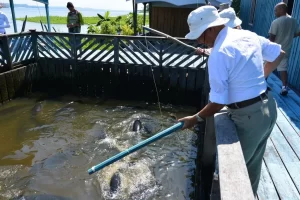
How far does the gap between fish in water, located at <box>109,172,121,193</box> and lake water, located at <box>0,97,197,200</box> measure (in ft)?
0.11

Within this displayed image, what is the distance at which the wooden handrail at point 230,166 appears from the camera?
1402 millimetres

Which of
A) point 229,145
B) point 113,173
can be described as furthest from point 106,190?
point 229,145

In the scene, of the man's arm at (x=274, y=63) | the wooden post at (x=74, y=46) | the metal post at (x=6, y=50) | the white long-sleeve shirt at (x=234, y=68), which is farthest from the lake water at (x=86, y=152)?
the white long-sleeve shirt at (x=234, y=68)

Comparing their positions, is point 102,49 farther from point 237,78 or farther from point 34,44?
point 237,78

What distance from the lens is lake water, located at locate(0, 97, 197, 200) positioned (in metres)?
4.48

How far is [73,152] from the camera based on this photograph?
5.64 metres

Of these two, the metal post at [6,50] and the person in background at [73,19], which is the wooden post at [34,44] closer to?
the metal post at [6,50]

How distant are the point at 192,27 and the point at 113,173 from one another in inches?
137

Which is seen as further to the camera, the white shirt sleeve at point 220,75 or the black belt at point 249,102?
the black belt at point 249,102

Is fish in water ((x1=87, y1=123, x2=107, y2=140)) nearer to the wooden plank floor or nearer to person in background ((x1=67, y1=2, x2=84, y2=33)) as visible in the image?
the wooden plank floor

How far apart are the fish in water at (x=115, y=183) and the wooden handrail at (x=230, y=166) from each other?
8.78 feet

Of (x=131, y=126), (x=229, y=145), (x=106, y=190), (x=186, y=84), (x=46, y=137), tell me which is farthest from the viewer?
(x=186, y=84)

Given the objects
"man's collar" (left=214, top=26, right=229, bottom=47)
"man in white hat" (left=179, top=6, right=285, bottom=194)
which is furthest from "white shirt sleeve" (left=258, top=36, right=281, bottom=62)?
"man's collar" (left=214, top=26, right=229, bottom=47)

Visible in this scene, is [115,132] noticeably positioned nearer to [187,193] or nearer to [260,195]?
[187,193]
